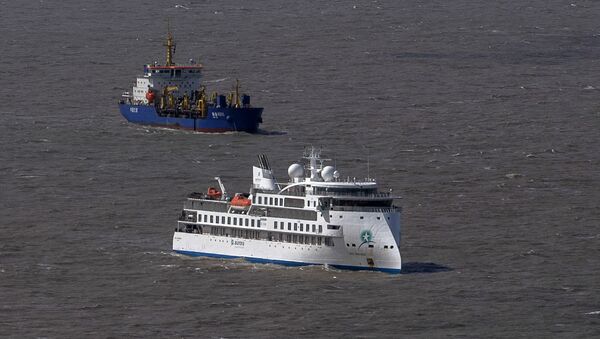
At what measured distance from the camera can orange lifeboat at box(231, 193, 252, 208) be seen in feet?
425

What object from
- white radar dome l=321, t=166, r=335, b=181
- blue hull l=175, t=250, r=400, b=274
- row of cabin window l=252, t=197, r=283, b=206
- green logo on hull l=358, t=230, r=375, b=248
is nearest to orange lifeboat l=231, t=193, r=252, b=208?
row of cabin window l=252, t=197, r=283, b=206

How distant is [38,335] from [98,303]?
7.59m

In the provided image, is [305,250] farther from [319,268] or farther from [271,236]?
[271,236]

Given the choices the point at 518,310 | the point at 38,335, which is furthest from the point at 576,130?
the point at 38,335

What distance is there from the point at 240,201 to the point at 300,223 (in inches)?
203

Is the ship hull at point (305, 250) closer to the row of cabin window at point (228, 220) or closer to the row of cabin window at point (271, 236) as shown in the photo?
the row of cabin window at point (271, 236)

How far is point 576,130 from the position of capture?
609 feet

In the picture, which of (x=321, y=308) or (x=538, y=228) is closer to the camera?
(x=321, y=308)

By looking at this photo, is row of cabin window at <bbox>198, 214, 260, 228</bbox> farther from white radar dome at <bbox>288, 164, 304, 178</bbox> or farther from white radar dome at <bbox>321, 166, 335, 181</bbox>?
white radar dome at <bbox>321, 166, 335, 181</bbox>

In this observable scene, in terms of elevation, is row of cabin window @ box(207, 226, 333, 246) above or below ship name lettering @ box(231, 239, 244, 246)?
above

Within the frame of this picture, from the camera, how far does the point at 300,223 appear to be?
12644 centimetres

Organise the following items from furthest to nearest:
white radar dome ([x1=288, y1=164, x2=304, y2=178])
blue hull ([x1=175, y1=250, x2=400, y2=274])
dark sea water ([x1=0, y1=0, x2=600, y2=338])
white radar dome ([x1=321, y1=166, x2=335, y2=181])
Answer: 1. white radar dome ([x1=288, y1=164, x2=304, y2=178])
2. white radar dome ([x1=321, y1=166, x2=335, y2=181])
3. blue hull ([x1=175, y1=250, x2=400, y2=274])
4. dark sea water ([x1=0, y1=0, x2=600, y2=338])

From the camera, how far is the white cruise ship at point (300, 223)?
12431cm

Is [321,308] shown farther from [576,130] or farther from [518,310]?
[576,130]
